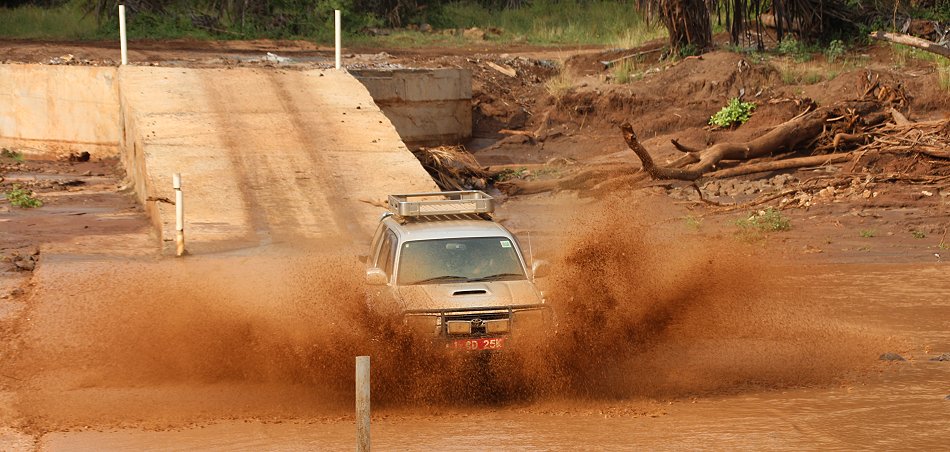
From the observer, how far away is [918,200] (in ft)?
62.1

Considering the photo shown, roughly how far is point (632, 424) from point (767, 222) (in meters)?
9.69

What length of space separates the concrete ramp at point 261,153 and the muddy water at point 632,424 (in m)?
7.42

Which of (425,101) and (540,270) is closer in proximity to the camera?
(540,270)

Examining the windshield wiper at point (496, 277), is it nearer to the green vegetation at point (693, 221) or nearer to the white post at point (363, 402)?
the white post at point (363, 402)

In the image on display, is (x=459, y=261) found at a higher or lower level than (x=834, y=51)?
lower

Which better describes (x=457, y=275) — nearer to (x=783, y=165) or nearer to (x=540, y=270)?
(x=540, y=270)

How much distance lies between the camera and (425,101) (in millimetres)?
25609

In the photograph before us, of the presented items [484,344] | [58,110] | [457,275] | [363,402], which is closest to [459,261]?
[457,275]

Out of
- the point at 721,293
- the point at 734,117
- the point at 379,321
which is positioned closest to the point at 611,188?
the point at 734,117

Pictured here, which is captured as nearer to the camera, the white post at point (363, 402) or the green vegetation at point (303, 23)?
the white post at point (363, 402)

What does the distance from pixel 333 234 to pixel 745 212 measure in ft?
23.1

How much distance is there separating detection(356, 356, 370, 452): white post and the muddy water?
2201mm

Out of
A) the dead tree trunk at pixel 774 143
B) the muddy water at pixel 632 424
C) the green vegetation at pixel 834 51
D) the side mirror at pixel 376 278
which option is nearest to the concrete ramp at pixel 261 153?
the dead tree trunk at pixel 774 143

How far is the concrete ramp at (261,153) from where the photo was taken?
17.5 metres
